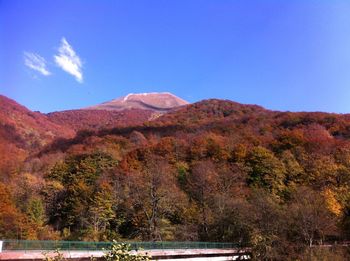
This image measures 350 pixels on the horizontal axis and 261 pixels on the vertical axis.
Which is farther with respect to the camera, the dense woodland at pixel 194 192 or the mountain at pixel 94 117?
the mountain at pixel 94 117

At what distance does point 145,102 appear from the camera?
174625mm

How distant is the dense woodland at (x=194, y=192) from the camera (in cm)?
2831

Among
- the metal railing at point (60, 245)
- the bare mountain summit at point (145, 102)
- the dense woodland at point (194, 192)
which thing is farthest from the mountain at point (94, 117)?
the metal railing at point (60, 245)

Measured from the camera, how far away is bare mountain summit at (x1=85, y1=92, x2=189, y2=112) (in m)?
158

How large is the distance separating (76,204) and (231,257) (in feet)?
72.6

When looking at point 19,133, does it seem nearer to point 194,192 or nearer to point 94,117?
point 194,192

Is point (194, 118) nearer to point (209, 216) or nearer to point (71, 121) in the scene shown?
point (71, 121)

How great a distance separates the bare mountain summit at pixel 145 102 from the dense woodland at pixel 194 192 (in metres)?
85.5

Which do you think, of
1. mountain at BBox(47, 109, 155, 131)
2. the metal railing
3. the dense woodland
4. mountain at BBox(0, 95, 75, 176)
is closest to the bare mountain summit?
mountain at BBox(47, 109, 155, 131)

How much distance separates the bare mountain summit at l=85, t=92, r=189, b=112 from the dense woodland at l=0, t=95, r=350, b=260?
85454mm

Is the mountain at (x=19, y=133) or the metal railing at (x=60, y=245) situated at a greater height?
the mountain at (x=19, y=133)

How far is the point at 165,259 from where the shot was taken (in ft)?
70.3

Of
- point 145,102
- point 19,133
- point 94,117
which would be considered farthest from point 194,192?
point 145,102

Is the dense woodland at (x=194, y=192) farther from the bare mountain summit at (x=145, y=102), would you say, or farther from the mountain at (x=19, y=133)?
the bare mountain summit at (x=145, y=102)
